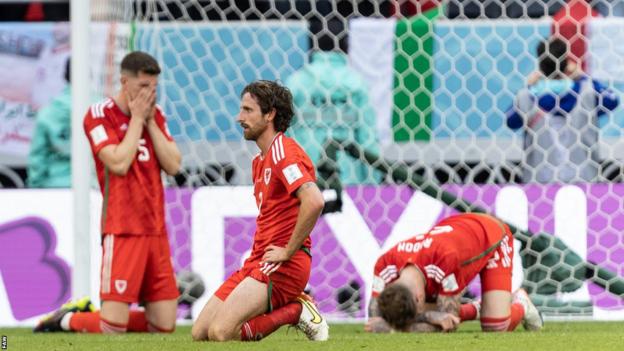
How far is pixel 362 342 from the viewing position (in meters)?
5.75

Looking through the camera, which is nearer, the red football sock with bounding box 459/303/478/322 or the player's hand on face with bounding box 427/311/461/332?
the player's hand on face with bounding box 427/311/461/332

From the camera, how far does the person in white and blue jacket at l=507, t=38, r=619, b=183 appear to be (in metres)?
7.97

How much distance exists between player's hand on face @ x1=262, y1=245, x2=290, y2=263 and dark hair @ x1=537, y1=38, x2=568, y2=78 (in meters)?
2.60

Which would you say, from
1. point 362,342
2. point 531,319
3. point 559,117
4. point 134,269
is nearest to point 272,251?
point 362,342

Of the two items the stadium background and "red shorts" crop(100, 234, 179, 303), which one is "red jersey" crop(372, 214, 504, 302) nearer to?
the stadium background

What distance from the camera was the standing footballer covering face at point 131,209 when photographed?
282 inches

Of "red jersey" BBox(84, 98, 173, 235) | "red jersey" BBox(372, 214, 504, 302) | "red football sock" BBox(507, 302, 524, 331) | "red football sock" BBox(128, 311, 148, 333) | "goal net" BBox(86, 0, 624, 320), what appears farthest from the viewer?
"goal net" BBox(86, 0, 624, 320)

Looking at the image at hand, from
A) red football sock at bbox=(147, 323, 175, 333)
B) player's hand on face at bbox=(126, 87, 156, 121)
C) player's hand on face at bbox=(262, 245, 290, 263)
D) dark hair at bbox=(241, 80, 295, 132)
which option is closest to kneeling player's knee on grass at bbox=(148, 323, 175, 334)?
red football sock at bbox=(147, 323, 175, 333)

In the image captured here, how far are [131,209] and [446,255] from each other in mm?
1607

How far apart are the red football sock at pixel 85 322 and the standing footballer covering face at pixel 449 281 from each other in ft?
4.53

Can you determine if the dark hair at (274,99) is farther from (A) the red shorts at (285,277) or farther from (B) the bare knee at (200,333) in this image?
(B) the bare knee at (200,333)

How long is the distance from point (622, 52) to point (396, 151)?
54.0 inches

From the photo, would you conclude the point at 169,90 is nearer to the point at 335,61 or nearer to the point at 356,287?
the point at 335,61

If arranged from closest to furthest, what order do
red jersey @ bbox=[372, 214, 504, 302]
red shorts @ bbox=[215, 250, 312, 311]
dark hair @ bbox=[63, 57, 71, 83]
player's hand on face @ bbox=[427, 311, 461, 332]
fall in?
1. red shorts @ bbox=[215, 250, 312, 311]
2. player's hand on face @ bbox=[427, 311, 461, 332]
3. red jersey @ bbox=[372, 214, 504, 302]
4. dark hair @ bbox=[63, 57, 71, 83]
